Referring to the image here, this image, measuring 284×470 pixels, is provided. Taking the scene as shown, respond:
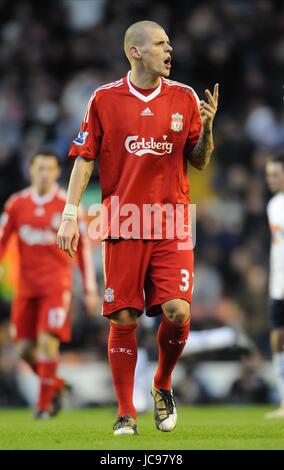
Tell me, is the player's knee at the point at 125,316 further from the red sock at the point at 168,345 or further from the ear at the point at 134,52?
the ear at the point at 134,52

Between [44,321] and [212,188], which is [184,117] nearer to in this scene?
[44,321]

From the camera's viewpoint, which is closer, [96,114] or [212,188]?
[96,114]

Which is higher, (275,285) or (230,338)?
(275,285)

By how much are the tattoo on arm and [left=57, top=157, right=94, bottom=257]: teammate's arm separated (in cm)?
69

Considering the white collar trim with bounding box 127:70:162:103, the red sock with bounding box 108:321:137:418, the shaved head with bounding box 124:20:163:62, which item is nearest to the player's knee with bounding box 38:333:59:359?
the red sock with bounding box 108:321:137:418

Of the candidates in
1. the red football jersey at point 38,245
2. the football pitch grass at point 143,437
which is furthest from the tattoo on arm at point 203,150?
the red football jersey at point 38,245

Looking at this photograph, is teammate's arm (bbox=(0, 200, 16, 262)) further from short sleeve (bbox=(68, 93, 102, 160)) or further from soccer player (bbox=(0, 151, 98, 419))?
short sleeve (bbox=(68, 93, 102, 160))

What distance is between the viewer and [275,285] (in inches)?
432

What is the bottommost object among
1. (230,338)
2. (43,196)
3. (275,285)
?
(230,338)

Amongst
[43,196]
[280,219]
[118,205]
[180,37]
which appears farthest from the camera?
[180,37]

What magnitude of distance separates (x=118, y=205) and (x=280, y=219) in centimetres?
332

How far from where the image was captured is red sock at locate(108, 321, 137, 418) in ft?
25.8
